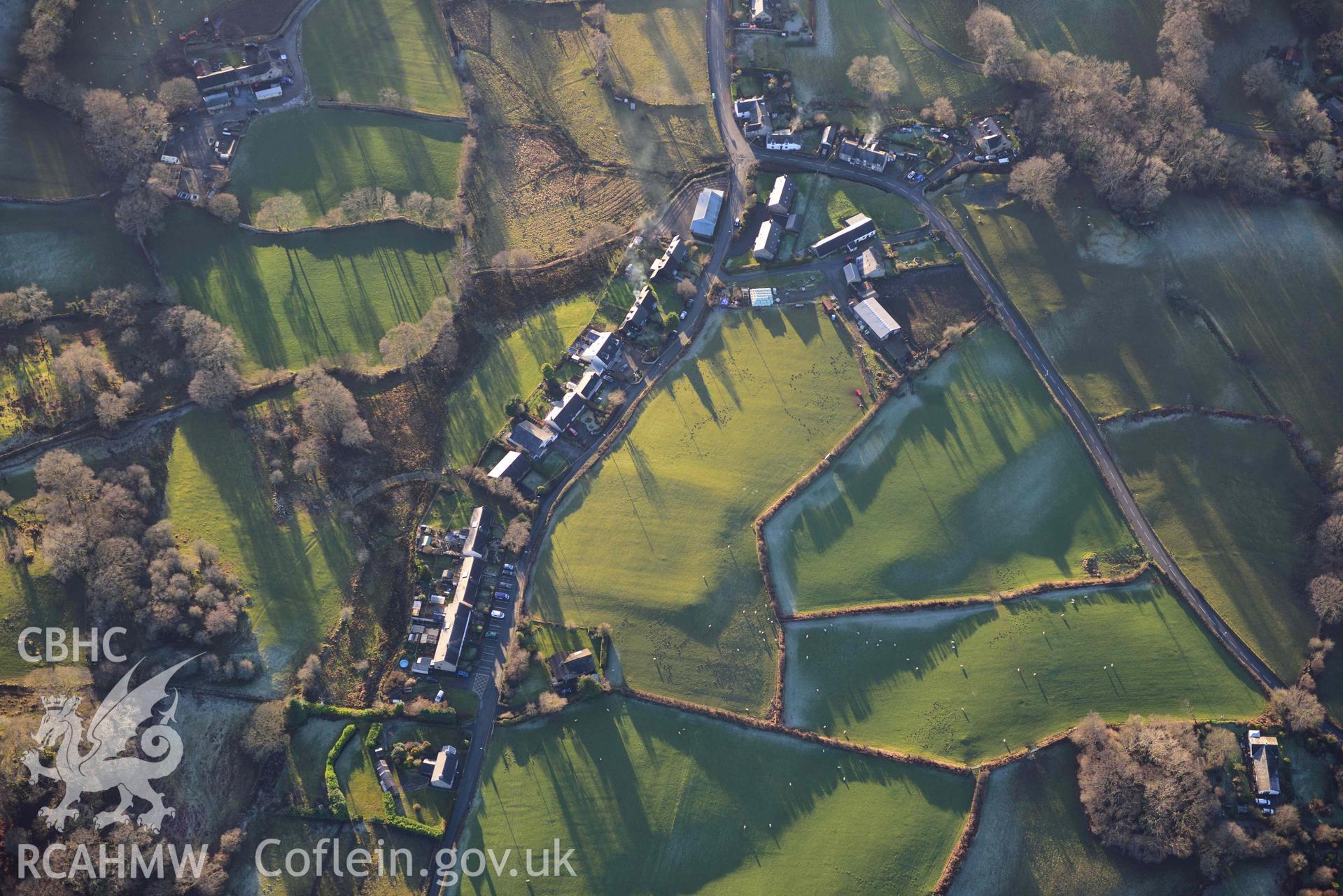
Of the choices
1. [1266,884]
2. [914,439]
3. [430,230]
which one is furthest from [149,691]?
[1266,884]

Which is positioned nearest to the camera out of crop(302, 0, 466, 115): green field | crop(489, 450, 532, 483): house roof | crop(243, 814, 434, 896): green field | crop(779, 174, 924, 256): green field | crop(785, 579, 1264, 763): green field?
crop(243, 814, 434, 896): green field

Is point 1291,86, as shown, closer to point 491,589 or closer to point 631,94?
point 631,94

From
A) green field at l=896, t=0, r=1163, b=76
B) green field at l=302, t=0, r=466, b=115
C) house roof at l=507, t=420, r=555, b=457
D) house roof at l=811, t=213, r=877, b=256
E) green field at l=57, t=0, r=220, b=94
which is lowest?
house roof at l=507, t=420, r=555, b=457

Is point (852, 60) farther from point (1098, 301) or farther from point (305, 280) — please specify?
point (305, 280)

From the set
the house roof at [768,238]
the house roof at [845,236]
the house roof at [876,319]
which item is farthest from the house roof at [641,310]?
the house roof at [876,319]

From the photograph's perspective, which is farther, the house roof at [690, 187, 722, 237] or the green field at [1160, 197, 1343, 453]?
the house roof at [690, 187, 722, 237]

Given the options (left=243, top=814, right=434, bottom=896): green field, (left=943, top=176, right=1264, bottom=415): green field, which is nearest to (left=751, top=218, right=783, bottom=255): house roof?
(left=943, top=176, right=1264, bottom=415): green field

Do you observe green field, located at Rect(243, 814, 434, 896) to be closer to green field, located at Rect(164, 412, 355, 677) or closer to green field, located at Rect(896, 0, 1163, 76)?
green field, located at Rect(164, 412, 355, 677)
